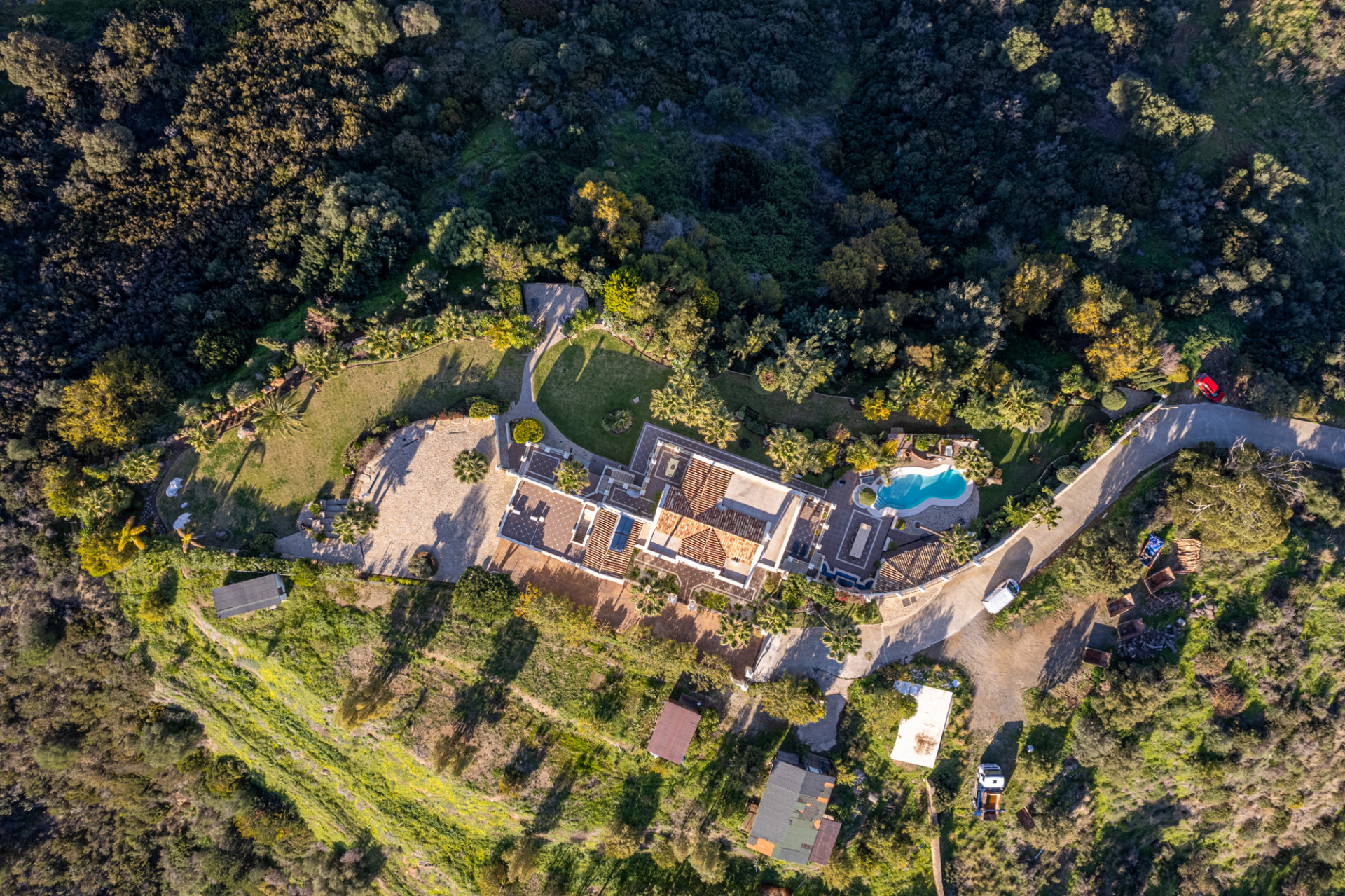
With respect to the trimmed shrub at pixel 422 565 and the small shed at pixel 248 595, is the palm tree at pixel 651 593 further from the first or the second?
the small shed at pixel 248 595

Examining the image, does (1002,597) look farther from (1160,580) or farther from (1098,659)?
(1160,580)

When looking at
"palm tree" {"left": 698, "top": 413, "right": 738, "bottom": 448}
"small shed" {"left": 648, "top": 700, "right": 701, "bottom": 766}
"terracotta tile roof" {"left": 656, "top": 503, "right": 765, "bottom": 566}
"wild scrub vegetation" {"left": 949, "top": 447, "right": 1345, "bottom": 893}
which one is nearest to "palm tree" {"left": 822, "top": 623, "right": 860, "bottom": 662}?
"terracotta tile roof" {"left": 656, "top": 503, "right": 765, "bottom": 566}

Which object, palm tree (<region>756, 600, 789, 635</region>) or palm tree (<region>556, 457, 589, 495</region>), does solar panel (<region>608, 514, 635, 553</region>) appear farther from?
palm tree (<region>756, 600, 789, 635</region>)

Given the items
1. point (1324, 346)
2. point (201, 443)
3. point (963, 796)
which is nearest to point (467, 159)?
point (201, 443)

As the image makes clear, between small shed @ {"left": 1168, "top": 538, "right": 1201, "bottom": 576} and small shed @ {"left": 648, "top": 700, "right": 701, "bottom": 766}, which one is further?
small shed @ {"left": 1168, "top": 538, "right": 1201, "bottom": 576}

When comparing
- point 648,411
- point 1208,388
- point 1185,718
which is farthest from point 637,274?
point 1185,718

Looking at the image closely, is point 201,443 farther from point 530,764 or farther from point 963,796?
point 963,796

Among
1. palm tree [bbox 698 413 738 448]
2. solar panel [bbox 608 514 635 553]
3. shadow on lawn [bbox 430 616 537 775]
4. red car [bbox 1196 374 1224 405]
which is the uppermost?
red car [bbox 1196 374 1224 405]

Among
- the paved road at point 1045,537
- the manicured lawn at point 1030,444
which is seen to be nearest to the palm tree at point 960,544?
the paved road at point 1045,537
